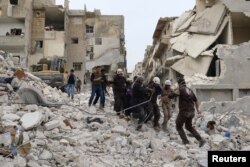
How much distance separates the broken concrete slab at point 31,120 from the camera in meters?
9.56

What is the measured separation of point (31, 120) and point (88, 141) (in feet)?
4.35

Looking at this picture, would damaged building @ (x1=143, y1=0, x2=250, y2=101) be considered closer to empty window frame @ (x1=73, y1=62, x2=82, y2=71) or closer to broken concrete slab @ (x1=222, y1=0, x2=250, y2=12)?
broken concrete slab @ (x1=222, y1=0, x2=250, y2=12)

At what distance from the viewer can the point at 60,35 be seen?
39.8m

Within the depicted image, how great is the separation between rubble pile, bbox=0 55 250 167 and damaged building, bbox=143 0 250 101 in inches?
378

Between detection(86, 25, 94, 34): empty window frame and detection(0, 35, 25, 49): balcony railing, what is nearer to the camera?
detection(0, 35, 25, 49): balcony railing

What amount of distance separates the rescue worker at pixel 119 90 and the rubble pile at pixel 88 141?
32 centimetres

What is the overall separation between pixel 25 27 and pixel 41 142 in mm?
31349

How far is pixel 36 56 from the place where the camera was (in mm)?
39281

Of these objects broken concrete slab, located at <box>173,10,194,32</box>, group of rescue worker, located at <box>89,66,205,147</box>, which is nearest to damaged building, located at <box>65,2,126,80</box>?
broken concrete slab, located at <box>173,10,194,32</box>

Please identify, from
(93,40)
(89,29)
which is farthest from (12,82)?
(89,29)

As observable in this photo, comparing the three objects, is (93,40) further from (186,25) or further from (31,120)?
(31,120)

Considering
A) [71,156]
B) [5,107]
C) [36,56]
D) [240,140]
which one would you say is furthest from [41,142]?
[36,56]

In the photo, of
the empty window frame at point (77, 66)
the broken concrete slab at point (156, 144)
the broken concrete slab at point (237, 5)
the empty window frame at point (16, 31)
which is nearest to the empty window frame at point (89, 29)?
the empty window frame at point (77, 66)

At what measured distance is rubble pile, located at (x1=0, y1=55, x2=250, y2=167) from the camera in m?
8.50
